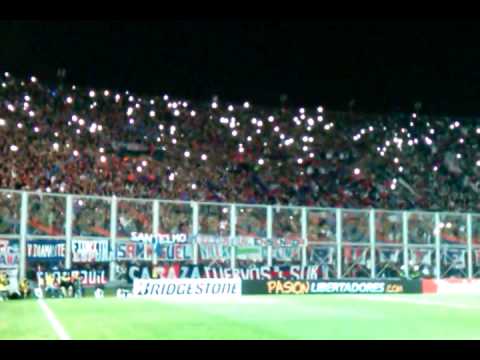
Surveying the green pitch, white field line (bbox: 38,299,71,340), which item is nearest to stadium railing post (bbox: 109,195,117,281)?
the green pitch

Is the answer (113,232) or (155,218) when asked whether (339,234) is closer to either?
(155,218)

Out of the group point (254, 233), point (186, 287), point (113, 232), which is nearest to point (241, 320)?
point (186, 287)

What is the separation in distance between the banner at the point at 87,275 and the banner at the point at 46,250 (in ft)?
1.93

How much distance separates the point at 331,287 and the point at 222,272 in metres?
5.25

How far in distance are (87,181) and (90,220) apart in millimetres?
3054

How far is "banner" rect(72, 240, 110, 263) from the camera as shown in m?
30.9

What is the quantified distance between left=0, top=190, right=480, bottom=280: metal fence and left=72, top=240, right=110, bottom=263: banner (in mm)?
58

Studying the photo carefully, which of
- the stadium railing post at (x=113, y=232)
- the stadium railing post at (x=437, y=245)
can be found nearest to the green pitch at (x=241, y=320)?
the stadium railing post at (x=113, y=232)

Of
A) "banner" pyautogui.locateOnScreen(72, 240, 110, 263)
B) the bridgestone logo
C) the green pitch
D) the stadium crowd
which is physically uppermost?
the stadium crowd

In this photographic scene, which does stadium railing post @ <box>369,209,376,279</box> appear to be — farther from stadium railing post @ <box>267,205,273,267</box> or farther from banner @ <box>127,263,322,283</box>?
stadium railing post @ <box>267,205,273,267</box>

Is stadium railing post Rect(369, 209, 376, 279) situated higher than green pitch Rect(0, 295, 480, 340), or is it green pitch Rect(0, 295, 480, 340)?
stadium railing post Rect(369, 209, 376, 279)

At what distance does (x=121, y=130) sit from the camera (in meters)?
37.1

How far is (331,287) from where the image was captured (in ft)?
115
